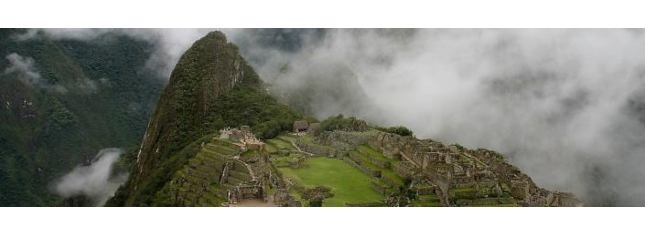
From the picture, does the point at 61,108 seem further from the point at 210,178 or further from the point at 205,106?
the point at 210,178

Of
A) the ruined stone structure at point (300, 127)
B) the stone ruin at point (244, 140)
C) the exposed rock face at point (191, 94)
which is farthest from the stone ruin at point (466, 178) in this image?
the exposed rock face at point (191, 94)

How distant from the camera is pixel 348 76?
77312 millimetres

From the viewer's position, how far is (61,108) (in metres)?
61.2

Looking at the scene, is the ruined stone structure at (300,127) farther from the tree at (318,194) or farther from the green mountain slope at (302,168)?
the tree at (318,194)

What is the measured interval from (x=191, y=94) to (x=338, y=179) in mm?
27054

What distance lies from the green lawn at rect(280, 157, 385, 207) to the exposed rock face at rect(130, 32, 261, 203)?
12839mm

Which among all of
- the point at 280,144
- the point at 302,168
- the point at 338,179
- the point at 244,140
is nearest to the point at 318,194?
the point at 338,179

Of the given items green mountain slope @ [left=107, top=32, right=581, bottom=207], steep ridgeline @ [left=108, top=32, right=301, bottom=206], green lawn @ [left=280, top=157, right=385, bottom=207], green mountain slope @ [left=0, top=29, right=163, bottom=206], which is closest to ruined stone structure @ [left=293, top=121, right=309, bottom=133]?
green mountain slope @ [left=107, top=32, right=581, bottom=207]

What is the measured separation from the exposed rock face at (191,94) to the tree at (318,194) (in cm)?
1694

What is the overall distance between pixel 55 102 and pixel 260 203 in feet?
138

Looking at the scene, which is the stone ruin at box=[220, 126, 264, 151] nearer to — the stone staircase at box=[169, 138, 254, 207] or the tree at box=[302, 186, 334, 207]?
the stone staircase at box=[169, 138, 254, 207]

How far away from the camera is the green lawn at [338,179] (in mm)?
28453
